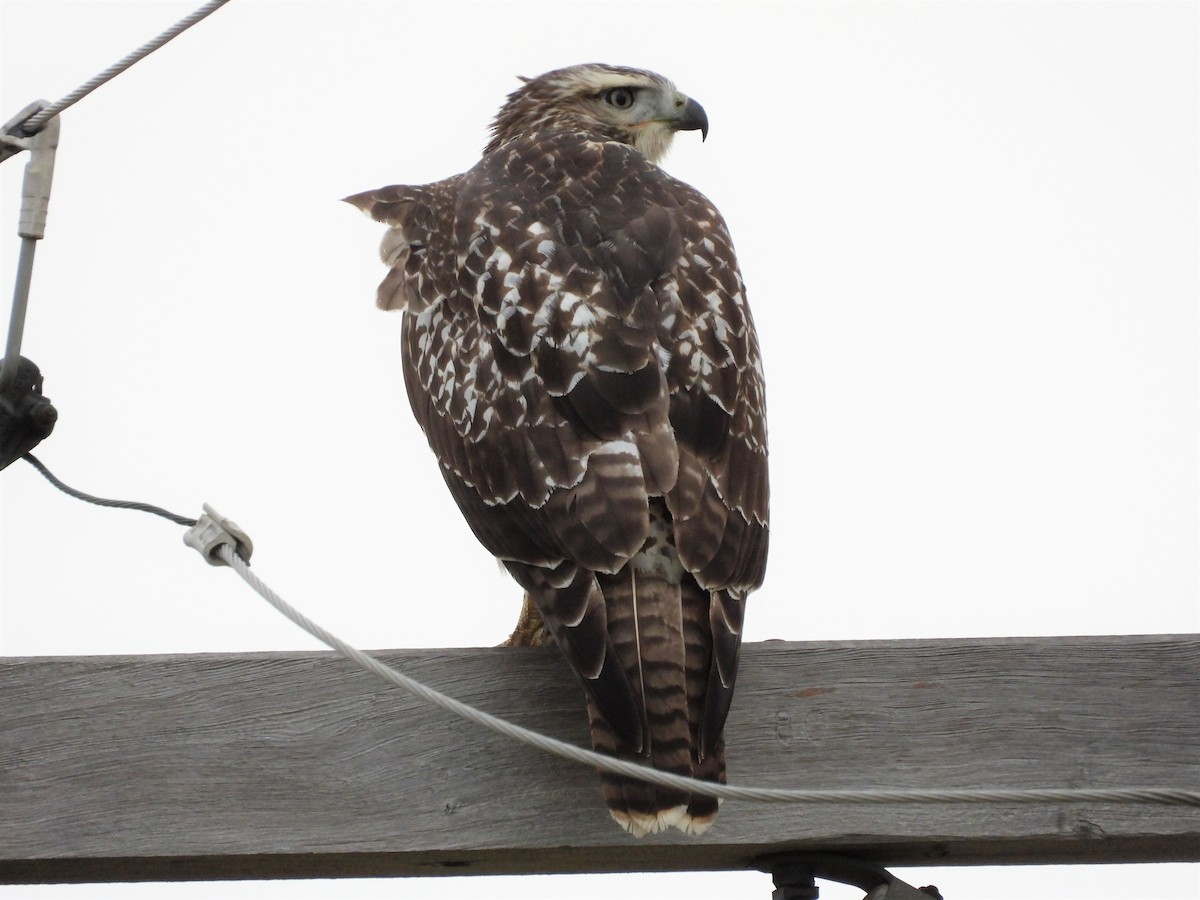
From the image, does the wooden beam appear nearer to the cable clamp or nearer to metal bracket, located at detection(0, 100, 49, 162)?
the cable clamp

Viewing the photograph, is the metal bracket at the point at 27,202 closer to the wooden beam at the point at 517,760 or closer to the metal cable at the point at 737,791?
the wooden beam at the point at 517,760

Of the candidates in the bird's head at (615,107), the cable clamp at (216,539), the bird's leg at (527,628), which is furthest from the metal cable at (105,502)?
the bird's head at (615,107)

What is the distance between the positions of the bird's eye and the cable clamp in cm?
→ 306

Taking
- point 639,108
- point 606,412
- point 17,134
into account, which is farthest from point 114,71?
point 639,108

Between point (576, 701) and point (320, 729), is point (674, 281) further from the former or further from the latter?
point (320, 729)

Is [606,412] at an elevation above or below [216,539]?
A: above

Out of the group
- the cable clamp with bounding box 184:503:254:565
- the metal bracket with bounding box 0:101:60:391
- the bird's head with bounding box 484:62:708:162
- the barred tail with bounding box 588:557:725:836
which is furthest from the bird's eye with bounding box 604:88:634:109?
the cable clamp with bounding box 184:503:254:565

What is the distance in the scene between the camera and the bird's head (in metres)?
5.45

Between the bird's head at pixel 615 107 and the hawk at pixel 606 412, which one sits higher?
the bird's head at pixel 615 107

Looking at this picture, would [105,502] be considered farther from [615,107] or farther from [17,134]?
[615,107]

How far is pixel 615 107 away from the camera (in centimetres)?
555

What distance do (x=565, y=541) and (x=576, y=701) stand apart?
1.02 feet

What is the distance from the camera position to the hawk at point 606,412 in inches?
116

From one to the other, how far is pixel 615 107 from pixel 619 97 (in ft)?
0.12
